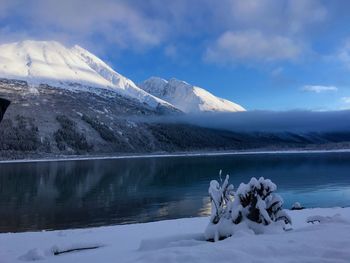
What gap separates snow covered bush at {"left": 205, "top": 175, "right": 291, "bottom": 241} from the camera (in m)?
13.0

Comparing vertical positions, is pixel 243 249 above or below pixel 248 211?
below

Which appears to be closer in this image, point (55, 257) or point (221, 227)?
point (221, 227)

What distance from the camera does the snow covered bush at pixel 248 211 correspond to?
13.0 metres

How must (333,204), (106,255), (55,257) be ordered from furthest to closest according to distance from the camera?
(333,204) < (55,257) < (106,255)

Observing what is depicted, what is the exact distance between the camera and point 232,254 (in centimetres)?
877

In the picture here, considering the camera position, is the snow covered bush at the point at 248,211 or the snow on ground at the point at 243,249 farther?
the snow covered bush at the point at 248,211

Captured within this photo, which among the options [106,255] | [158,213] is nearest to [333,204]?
[158,213]

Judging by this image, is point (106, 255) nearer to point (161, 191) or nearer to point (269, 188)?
point (269, 188)

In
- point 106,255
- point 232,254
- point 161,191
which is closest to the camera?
point 232,254

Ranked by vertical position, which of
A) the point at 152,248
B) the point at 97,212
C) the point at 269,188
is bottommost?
the point at 97,212

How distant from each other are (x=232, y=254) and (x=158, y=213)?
A: 1265 inches

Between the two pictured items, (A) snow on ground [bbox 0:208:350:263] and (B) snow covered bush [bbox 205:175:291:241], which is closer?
(A) snow on ground [bbox 0:208:350:263]

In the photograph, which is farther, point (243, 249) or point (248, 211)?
point (248, 211)

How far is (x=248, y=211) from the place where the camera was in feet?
43.9
